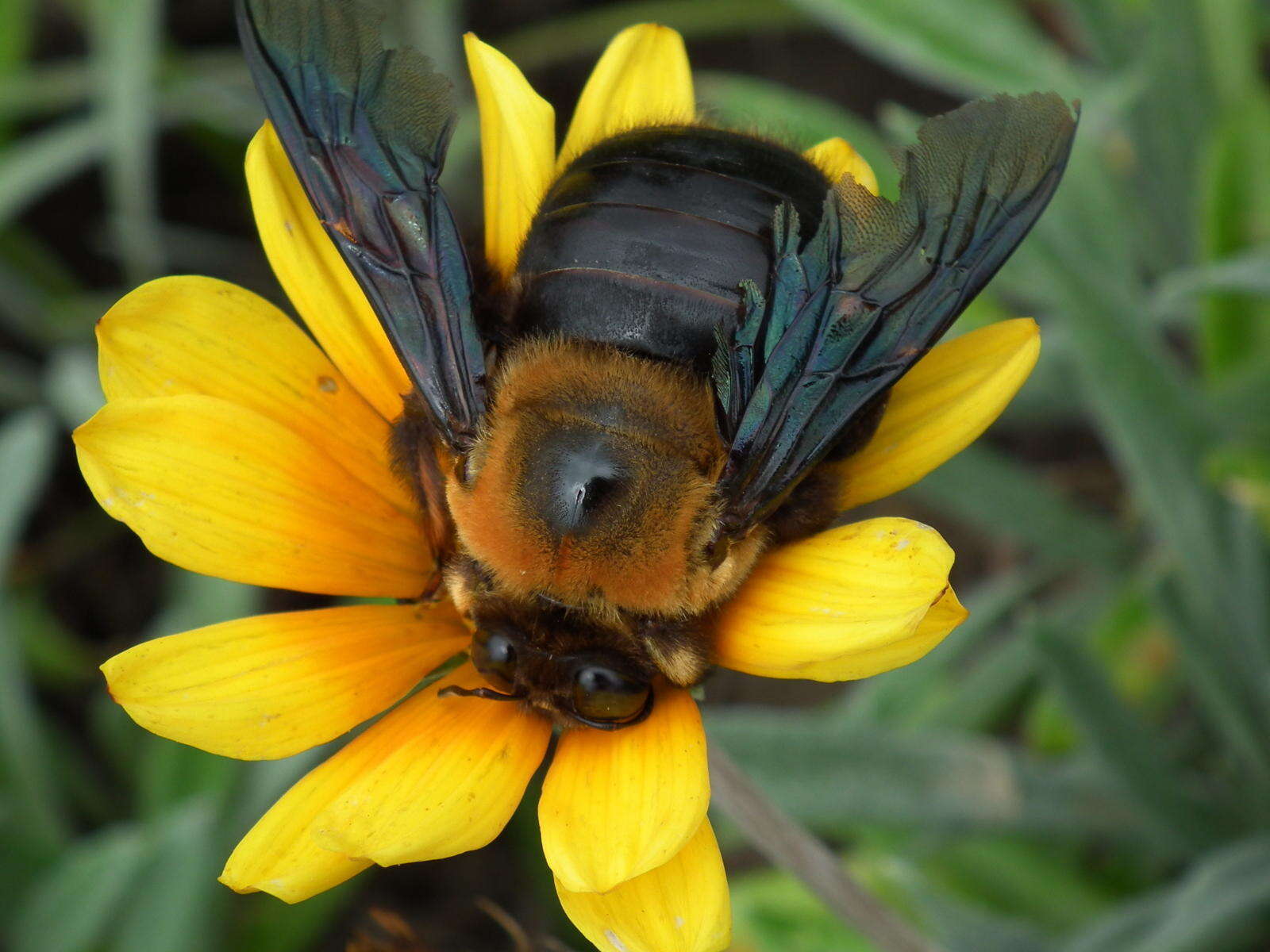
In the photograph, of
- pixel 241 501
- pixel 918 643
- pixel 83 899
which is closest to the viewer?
pixel 918 643

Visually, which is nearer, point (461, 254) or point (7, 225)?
point (461, 254)

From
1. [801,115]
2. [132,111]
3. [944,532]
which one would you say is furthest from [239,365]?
[944,532]

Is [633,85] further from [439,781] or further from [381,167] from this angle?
[439,781]

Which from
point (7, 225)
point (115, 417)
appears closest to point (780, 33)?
point (7, 225)

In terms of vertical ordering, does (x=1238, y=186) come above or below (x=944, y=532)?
above

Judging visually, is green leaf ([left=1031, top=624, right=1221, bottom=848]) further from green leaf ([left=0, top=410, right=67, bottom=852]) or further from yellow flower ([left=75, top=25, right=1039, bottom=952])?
green leaf ([left=0, top=410, right=67, bottom=852])

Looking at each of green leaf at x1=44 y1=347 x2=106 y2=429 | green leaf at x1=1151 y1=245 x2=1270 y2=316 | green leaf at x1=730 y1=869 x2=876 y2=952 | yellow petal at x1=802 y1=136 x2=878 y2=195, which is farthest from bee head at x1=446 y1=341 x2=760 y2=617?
green leaf at x1=44 y1=347 x2=106 y2=429

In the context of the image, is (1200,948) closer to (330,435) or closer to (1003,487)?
(1003,487)
